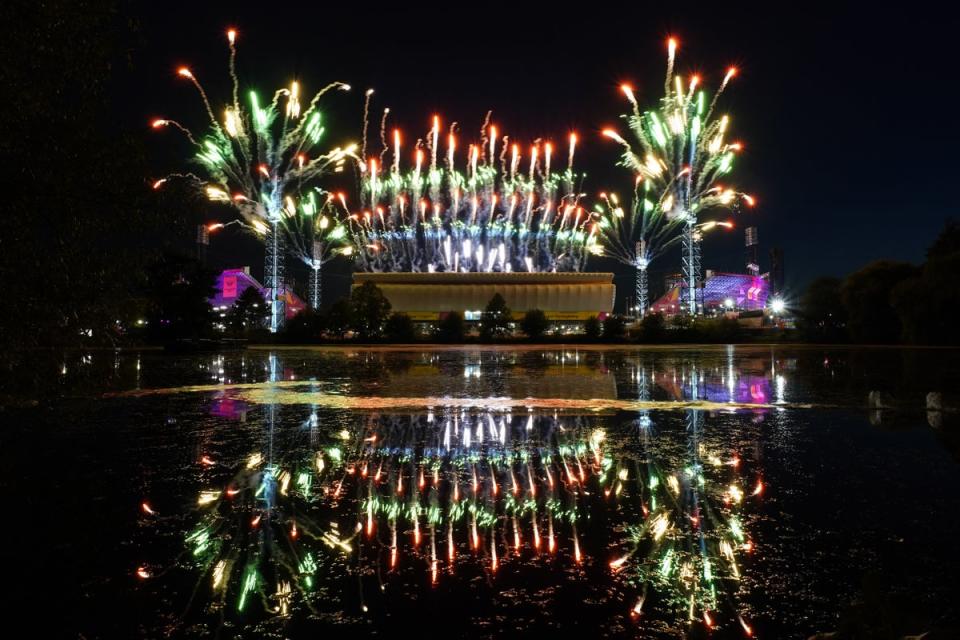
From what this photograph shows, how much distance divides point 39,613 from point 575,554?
3303mm

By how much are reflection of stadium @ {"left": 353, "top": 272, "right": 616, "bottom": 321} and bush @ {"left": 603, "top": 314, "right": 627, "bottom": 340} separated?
1173 inches

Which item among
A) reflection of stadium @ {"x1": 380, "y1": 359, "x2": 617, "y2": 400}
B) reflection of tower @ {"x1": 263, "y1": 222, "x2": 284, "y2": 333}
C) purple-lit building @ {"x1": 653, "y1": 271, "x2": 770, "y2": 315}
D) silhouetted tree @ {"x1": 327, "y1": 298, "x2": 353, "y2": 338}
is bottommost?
reflection of stadium @ {"x1": 380, "y1": 359, "x2": 617, "y2": 400}

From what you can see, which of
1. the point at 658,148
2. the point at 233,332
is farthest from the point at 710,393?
the point at 233,332

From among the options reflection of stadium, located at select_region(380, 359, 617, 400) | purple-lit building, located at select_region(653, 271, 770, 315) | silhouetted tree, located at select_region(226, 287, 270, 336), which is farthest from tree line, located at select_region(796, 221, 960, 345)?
purple-lit building, located at select_region(653, 271, 770, 315)

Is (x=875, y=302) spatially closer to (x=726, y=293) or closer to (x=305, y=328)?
(x=305, y=328)

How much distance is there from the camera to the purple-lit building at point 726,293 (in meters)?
142

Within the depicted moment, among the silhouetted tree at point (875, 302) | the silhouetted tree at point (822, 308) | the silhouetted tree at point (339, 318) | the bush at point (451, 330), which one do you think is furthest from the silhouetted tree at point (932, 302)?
the silhouetted tree at point (339, 318)

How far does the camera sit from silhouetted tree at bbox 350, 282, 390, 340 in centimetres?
5231

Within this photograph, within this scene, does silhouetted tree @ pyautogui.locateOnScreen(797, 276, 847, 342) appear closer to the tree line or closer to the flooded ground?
the tree line

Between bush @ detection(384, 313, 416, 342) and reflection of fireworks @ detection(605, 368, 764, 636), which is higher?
bush @ detection(384, 313, 416, 342)

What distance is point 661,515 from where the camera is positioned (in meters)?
5.31

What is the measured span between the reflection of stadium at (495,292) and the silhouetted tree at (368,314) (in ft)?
89.8

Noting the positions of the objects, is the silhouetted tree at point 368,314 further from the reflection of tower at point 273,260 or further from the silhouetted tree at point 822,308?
the silhouetted tree at point 822,308

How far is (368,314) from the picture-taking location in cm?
5231
